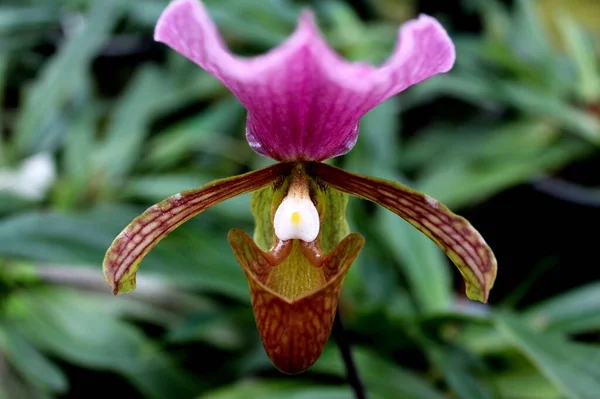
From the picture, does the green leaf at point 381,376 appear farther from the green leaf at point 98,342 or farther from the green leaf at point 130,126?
the green leaf at point 130,126

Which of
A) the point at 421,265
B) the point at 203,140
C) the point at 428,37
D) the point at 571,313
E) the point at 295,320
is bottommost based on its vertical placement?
the point at 295,320

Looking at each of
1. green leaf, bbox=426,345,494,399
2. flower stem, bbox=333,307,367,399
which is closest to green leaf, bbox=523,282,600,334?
green leaf, bbox=426,345,494,399

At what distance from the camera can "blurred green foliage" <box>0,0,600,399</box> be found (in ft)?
3.19

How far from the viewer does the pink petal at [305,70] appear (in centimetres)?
41

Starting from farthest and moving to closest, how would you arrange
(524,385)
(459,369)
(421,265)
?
(421,265), (524,385), (459,369)

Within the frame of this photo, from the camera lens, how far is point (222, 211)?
1247mm

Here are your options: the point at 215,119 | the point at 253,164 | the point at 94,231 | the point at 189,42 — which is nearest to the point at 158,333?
the point at 94,231

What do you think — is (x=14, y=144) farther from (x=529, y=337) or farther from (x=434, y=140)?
Result: (x=529, y=337)

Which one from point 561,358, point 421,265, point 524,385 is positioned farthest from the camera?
point 421,265

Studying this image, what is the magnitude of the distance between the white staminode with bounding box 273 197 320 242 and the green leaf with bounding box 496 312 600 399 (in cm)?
37

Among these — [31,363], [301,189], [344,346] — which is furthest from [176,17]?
[31,363]

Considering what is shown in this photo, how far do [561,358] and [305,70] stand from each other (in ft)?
1.82

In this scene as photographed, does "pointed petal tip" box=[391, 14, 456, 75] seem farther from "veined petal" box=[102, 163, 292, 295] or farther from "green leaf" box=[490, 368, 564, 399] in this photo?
"green leaf" box=[490, 368, 564, 399]

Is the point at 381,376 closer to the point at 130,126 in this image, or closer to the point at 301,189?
the point at 301,189
